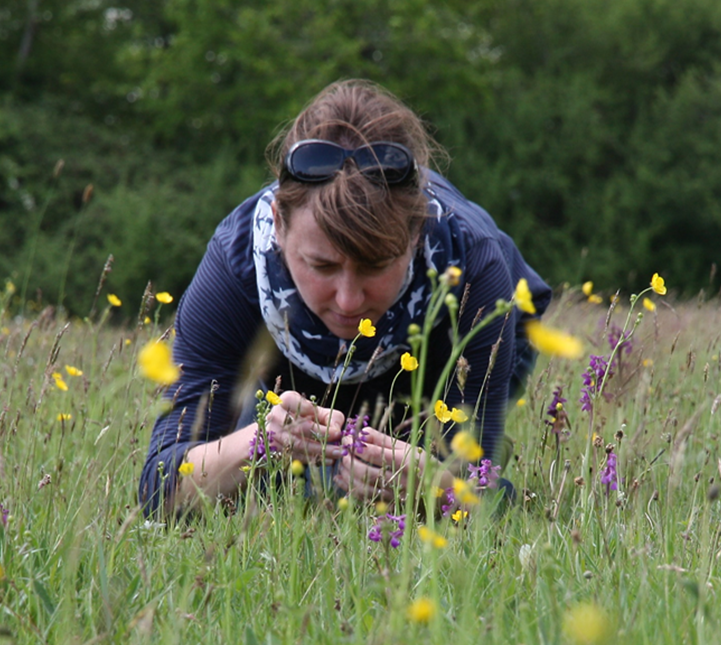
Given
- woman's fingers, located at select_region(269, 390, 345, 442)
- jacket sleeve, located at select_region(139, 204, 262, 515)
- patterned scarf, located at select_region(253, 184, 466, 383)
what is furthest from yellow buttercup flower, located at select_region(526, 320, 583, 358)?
jacket sleeve, located at select_region(139, 204, 262, 515)

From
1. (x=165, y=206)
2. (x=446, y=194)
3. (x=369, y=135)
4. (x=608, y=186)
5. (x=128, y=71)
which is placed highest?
(x=369, y=135)

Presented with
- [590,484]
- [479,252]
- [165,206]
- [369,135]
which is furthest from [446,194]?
[165,206]

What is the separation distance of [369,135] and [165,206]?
52.9ft

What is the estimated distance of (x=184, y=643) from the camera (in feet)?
4.67

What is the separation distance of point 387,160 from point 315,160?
207mm

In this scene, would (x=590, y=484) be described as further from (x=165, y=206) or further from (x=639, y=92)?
(x=639, y=92)

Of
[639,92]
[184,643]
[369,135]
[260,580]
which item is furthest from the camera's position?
[639,92]

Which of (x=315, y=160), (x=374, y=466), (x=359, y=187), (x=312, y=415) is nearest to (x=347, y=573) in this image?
(x=312, y=415)

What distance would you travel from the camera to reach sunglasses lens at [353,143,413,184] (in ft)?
7.89

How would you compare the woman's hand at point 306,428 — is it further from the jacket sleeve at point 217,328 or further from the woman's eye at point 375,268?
the jacket sleeve at point 217,328

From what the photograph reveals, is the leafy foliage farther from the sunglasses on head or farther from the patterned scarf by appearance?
the sunglasses on head

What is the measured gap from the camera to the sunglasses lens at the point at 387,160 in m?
2.41

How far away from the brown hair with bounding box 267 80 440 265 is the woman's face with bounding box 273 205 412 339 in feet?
0.15

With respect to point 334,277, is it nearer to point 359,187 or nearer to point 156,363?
point 359,187
